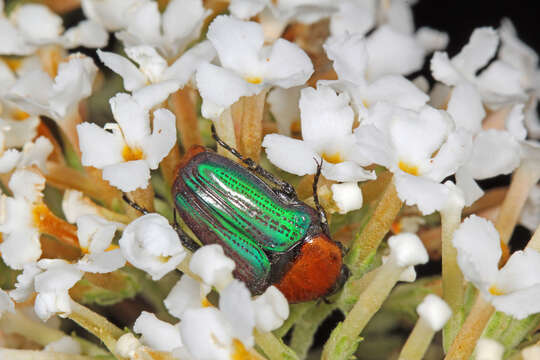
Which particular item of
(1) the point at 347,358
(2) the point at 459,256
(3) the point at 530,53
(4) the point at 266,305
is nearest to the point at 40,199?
(4) the point at 266,305

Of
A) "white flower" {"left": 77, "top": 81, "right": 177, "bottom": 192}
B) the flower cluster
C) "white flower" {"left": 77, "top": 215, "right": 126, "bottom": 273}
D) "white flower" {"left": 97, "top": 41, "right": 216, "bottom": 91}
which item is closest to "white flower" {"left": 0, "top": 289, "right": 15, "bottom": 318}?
the flower cluster

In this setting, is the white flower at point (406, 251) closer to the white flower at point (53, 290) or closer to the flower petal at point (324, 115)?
the flower petal at point (324, 115)

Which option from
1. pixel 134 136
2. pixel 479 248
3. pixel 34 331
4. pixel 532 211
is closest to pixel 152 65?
pixel 134 136

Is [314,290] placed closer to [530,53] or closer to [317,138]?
[317,138]

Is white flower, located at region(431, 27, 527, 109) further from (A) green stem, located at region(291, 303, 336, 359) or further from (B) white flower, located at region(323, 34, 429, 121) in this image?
(A) green stem, located at region(291, 303, 336, 359)

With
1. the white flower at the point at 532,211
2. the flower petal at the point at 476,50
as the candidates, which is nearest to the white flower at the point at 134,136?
the flower petal at the point at 476,50
